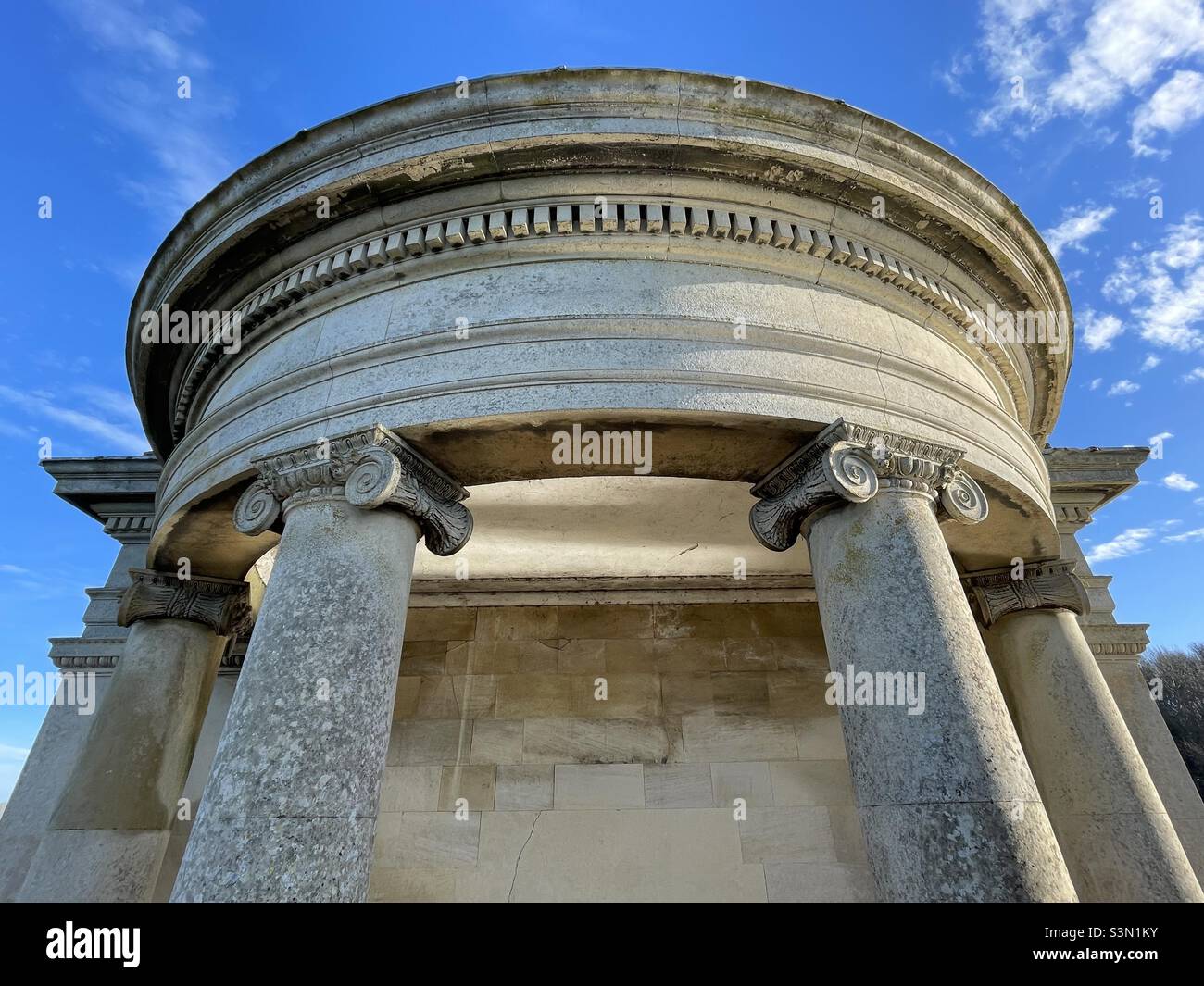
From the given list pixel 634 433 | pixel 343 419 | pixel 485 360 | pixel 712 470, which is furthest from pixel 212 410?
pixel 712 470

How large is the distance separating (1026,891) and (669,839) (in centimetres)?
471

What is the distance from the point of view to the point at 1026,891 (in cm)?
361

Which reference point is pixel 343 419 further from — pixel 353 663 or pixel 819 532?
pixel 819 532

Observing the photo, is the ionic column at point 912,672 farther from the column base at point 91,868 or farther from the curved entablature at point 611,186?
the column base at point 91,868

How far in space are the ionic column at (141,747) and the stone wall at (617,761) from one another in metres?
2.29

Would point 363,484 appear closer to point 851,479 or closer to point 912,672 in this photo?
point 851,479

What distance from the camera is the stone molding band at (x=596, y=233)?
5934 mm

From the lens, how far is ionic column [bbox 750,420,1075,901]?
12.4 feet

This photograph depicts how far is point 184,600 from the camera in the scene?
7301 mm

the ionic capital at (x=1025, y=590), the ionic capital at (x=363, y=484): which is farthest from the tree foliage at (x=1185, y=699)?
the ionic capital at (x=363, y=484)

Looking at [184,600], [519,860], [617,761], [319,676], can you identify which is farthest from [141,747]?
[617,761]

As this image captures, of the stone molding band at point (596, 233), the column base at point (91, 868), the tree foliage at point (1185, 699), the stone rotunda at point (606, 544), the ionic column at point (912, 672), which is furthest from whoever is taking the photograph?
the tree foliage at point (1185, 699)

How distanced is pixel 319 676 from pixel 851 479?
3905mm

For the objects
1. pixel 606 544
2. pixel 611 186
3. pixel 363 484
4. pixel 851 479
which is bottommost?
pixel 851 479
